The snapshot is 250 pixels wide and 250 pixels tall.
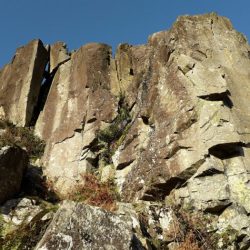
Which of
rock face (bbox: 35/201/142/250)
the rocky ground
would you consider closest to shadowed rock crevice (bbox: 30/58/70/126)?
the rocky ground

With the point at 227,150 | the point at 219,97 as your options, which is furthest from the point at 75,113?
the point at 227,150

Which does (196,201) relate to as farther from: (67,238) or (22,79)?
(22,79)

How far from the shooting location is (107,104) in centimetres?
1892

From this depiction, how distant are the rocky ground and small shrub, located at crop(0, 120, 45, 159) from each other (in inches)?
2.4

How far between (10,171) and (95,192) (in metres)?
3.19

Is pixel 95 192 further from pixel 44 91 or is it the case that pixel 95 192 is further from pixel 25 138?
pixel 44 91

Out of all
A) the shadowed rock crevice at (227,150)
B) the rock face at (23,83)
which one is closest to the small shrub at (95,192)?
the shadowed rock crevice at (227,150)

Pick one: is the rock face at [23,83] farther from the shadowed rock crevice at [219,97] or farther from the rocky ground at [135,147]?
the shadowed rock crevice at [219,97]

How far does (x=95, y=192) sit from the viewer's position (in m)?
14.5

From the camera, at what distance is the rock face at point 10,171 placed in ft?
40.2

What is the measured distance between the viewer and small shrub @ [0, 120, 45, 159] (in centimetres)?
1906

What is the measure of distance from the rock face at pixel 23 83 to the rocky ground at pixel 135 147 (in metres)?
0.07

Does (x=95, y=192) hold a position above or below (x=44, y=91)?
below

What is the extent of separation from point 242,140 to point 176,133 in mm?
2150
